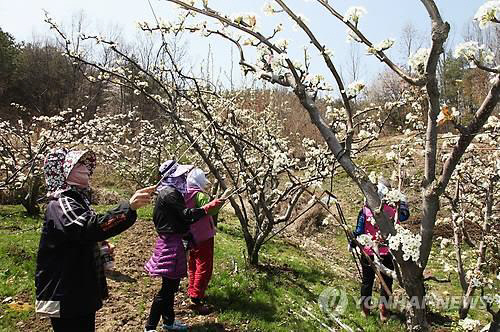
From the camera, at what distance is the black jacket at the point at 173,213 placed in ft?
13.2

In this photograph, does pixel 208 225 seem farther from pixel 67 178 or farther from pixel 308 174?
pixel 67 178

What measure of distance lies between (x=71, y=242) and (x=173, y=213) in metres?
1.37

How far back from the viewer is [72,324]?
9.31 feet

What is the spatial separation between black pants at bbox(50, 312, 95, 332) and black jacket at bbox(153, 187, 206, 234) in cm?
130

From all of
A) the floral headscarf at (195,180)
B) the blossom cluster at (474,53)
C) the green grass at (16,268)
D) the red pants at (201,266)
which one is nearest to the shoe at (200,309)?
the red pants at (201,266)

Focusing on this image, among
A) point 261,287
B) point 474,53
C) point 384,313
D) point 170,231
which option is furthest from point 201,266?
point 474,53

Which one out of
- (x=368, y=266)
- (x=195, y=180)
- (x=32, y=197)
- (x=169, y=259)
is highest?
(x=195, y=180)

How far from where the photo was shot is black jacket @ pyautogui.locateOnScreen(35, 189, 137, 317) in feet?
8.79

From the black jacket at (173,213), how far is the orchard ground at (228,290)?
1.13m

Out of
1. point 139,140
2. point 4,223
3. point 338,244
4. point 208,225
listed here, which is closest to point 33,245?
point 4,223

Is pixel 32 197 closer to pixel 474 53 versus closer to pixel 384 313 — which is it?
pixel 384 313

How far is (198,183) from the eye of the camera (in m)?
4.75

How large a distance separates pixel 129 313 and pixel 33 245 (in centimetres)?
275

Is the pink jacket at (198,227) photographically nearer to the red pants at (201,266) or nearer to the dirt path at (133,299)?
the red pants at (201,266)
